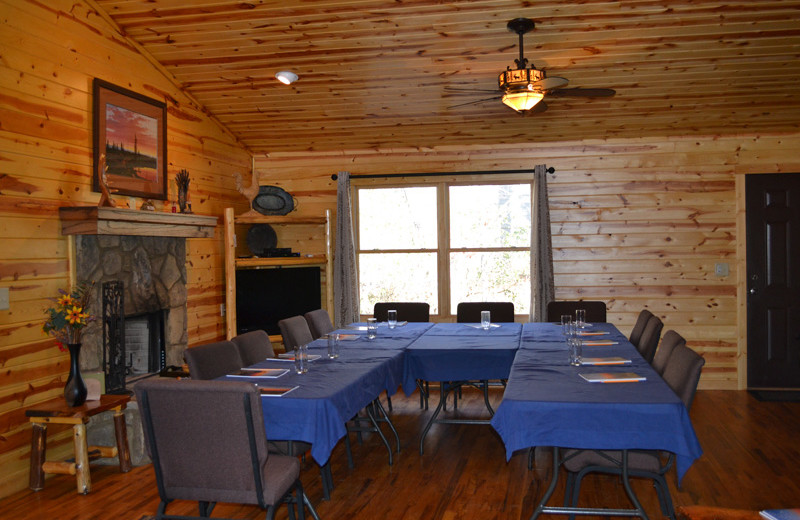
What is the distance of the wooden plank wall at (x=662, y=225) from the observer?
21.0 feet

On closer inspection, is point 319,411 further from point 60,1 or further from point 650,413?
point 60,1

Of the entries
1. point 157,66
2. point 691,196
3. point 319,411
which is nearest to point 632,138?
point 691,196

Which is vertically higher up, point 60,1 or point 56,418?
point 60,1

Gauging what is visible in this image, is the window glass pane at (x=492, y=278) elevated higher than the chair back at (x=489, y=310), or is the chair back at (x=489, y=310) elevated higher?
the window glass pane at (x=492, y=278)

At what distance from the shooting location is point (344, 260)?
22.3 feet

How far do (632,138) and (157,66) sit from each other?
427cm

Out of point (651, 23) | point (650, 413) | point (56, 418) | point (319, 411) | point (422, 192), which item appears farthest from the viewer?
point (422, 192)

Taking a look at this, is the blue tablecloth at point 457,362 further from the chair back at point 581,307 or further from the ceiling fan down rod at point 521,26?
the ceiling fan down rod at point 521,26

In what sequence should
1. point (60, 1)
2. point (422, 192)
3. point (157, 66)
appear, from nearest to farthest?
point (60, 1) < point (157, 66) < point (422, 192)

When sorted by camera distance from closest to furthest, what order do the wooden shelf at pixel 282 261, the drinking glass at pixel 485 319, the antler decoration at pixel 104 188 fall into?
the antler decoration at pixel 104 188, the drinking glass at pixel 485 319, the wooden shelf at pixel 282 261

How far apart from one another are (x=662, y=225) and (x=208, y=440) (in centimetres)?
514

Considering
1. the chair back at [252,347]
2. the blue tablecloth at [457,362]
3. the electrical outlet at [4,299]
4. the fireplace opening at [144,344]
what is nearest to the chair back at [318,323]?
the chair back at [252,347]

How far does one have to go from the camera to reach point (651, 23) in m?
4.63

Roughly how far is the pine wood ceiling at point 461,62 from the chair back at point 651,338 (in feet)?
6.66
